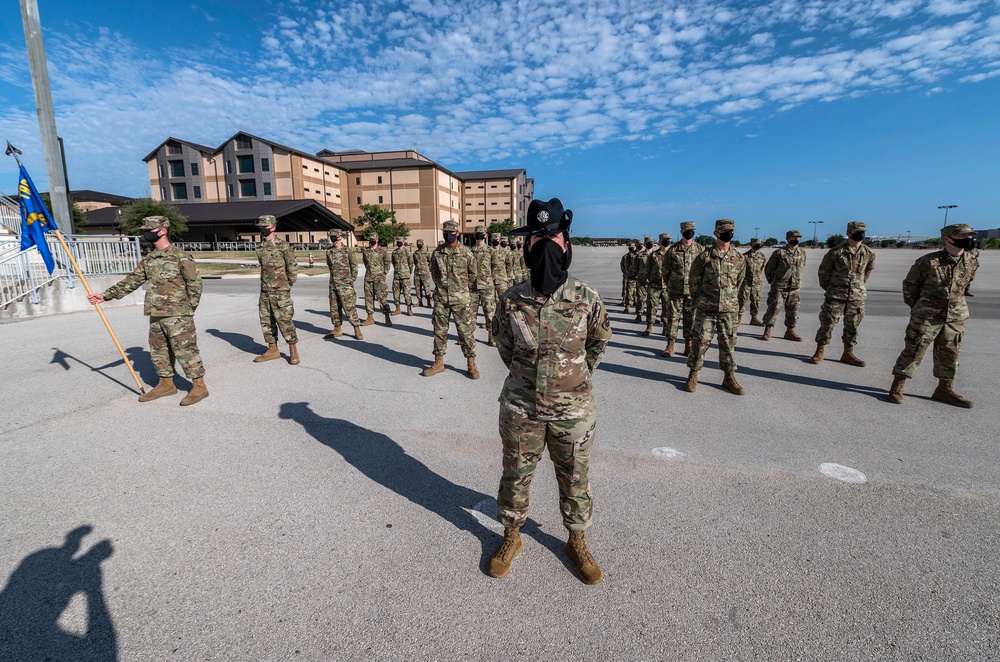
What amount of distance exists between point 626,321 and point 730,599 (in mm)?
9034

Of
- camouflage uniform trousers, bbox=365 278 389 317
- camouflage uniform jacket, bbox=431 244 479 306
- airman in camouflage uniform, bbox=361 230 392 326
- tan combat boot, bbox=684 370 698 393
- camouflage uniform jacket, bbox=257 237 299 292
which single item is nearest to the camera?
tan combat boot, bbox=684 370 698 393

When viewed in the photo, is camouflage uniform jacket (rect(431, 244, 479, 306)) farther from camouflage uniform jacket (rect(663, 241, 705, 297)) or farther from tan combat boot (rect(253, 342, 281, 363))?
camouflage uniform jacket (rect(663, 241, 705, 297))

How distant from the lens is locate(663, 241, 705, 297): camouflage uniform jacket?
7941 millimetres

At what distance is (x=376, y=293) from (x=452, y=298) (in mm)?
4326

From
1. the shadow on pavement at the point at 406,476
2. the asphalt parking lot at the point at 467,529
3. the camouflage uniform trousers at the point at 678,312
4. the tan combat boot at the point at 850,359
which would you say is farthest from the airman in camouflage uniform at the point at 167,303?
the tan combat boot at the point at 850,359

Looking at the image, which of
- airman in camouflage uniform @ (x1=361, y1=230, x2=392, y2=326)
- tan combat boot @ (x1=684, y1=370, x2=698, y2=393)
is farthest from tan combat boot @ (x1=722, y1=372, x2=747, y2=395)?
airman in camouflage uniform @ (x1=361, y1=230, x2=392, y2=326)

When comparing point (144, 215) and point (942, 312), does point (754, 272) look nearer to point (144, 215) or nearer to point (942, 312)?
point (942, 312)

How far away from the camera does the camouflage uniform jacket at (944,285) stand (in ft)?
16.8

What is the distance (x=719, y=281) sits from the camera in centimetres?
560

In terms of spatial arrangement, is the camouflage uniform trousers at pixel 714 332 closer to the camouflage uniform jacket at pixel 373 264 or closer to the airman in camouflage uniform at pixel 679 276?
the airman in camouflage uniform at pixel 679 276

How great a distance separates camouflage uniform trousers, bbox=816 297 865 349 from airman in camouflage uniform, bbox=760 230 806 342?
67.2 inches

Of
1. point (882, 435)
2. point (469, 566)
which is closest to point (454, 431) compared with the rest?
point (469, 566)

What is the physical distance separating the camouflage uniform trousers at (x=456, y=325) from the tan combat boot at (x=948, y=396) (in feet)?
18.8

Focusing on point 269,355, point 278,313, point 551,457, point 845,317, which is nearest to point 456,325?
point 278,313
